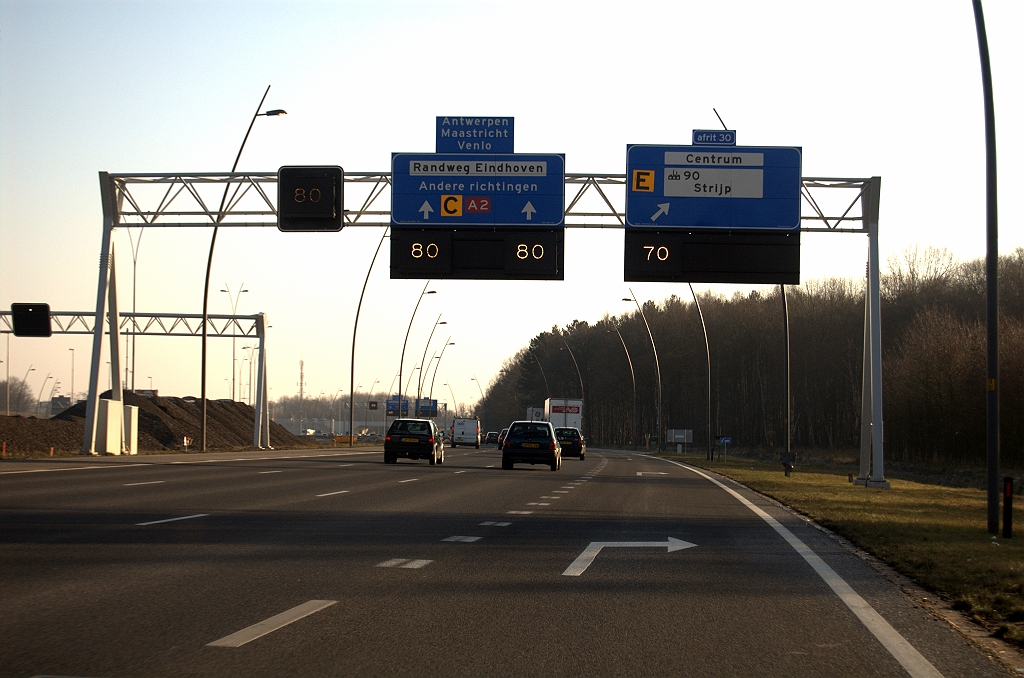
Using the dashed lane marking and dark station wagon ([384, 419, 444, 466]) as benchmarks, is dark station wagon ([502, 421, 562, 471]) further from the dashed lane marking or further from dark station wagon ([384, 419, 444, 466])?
the dashed lane marking

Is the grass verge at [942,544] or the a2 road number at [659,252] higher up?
the a2 road number at [659,252]

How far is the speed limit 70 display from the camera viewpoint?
29781mm

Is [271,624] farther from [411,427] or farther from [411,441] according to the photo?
[411,427]

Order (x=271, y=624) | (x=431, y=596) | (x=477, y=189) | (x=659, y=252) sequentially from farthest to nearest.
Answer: (x=477, y=189)
(x=659, y=252)
(x=431, y=596)
(x=271, y=624)

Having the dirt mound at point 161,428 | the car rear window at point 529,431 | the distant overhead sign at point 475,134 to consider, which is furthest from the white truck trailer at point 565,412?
the distant overhead sign at point 475,134

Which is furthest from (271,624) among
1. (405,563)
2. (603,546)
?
(603,546)

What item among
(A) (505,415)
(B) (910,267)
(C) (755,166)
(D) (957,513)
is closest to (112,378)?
(C) (755,166)

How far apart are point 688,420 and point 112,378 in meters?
92.1

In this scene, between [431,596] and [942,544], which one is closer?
[431,596]

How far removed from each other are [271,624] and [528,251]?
2345 centimetres

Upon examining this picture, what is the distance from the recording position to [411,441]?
127 feet

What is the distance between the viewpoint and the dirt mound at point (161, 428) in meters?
50.7

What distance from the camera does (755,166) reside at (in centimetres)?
3008

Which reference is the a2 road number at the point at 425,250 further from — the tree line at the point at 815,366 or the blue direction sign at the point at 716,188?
the tree line at the point at 815,366
